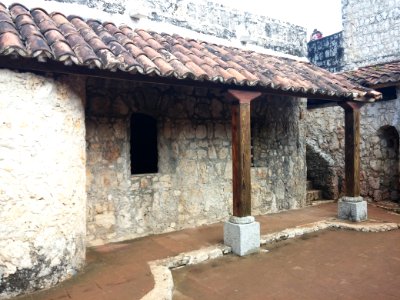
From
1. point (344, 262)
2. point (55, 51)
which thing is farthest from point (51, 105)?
point (344, 262)

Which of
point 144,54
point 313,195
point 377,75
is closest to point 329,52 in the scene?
point 377,75

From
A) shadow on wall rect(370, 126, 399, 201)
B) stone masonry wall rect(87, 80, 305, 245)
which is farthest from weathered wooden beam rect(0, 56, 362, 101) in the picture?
shadow on wall rect(370, 126, 399, 201)

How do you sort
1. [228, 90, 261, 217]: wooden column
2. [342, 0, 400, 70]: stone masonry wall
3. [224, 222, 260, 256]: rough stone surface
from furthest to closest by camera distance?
[342, 0, 400, 70]: stone masonry wall → [228, 90, 261, 217]: wooden column → [224, 222, 260, 256]: rough stone surface

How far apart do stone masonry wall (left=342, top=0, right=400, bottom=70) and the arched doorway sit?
11.5ft

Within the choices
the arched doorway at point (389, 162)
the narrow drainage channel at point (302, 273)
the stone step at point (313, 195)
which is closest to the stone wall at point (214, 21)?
the arched doorway at point (389, 162)

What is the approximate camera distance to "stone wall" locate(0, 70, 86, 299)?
3844 millimetres

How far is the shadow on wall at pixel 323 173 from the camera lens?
996 cm

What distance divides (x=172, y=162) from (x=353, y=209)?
394cm

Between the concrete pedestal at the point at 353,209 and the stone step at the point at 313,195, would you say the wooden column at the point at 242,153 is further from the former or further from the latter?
the stone step at the point at 313,195

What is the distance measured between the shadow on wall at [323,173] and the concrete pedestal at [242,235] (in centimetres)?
520

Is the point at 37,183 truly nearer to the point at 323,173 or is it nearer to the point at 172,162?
the point at 172,162

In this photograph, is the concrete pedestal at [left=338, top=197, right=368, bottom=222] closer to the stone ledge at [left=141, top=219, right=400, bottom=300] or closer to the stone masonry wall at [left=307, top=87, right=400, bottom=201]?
the stone ledge at [left=141, top=219, right=400, bottom=300]

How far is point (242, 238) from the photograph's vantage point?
5379 mm

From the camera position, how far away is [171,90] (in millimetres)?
6598
